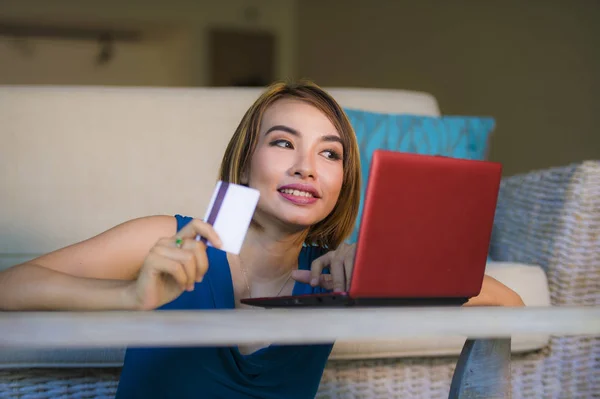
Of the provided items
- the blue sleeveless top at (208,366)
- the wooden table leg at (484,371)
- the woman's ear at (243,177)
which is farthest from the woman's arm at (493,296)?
the woman's ear at (243,177)

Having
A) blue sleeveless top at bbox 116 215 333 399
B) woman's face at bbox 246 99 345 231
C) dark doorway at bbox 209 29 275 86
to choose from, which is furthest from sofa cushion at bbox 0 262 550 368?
dark doorway at bbox 209 29 275 86

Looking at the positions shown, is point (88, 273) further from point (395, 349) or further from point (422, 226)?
point (395, 349)

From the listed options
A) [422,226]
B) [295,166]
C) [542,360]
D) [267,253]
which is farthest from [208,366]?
[542,360]

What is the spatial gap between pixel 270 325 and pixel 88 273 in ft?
1.37

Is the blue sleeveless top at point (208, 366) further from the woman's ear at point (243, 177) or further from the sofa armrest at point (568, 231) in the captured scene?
the sofa armrest at point (568, 231)

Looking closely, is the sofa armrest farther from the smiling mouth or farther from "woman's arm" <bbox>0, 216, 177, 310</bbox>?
"woman's arm" <bbox>0, 216, 177, 310</bbox>

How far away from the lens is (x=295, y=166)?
0.94 metres

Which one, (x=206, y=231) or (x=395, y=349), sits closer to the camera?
(x=206, y=231)

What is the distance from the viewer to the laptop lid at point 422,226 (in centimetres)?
72

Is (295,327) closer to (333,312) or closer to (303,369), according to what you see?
(333,312)

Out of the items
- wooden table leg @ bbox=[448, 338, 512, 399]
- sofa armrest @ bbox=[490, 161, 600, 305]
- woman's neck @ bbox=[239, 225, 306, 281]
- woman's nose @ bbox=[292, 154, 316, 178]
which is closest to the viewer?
wooden table leg @ bbox=[448, 338, 512, 399]

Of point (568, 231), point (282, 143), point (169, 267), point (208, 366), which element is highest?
point (282, 143)

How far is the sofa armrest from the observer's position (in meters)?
1.48

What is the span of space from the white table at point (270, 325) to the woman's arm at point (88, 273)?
158 millimetres
